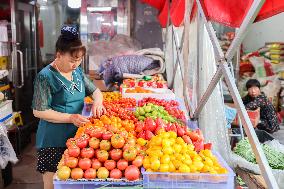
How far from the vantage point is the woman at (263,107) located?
6.58 metres

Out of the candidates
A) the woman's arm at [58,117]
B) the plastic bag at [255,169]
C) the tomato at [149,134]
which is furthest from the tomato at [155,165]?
the plastic bag at [255,169]

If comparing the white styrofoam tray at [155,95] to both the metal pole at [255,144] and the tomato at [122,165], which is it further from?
the tomato at [122,165]

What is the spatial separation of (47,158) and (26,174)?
2.75 metres

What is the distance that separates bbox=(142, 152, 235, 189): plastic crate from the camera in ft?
7.36

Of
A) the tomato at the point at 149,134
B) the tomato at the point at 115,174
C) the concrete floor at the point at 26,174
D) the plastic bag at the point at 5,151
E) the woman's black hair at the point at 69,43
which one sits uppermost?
the woman's black hair at the point at 69,43

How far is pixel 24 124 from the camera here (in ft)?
25.0

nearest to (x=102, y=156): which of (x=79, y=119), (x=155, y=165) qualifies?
(x=155, y=165)

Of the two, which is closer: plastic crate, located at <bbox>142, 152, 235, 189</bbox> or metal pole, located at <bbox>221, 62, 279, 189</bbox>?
metal pole, located at <bbox>221, 62, 279, 189</bbox>

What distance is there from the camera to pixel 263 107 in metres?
6.60

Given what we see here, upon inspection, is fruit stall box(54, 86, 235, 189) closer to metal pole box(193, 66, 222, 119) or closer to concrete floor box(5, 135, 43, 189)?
metal pole box(193, 66, 222, 119)

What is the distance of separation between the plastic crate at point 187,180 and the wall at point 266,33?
8.97m

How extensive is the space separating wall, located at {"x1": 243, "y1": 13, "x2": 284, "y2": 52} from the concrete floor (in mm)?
7916

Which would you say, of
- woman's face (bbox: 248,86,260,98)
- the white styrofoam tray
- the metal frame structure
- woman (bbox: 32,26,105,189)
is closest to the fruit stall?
the metal frame structure

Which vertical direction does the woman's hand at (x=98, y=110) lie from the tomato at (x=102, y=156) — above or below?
above
